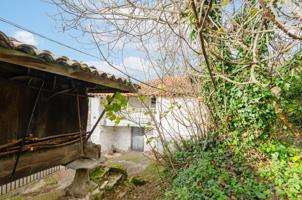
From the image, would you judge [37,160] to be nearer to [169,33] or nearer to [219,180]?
[219,180]

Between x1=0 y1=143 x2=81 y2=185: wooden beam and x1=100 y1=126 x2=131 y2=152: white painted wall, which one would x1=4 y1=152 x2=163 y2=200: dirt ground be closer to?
x1=0 y1=143 x2=81 y2=185: wooden beam

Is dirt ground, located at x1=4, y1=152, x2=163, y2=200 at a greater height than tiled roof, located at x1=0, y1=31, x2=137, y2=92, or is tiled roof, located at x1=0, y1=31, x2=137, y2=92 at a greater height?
tiled roof, located at x1=0, y1=31, x2=137, y2=92

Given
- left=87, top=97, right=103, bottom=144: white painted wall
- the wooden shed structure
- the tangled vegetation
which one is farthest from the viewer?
left=87, top=97, right=103, bottom=144: white painted wall

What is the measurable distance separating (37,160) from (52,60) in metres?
1.72

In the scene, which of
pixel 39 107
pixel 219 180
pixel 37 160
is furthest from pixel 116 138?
pixel 39 107

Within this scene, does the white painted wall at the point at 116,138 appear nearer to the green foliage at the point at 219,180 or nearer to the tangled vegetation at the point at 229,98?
the tangled vegetation at the point at 229,98

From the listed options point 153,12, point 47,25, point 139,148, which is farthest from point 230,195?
point 139,148

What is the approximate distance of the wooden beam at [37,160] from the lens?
2.95m

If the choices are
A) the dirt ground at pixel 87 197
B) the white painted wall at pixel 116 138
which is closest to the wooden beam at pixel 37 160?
the dirt ground at pixel 87 197

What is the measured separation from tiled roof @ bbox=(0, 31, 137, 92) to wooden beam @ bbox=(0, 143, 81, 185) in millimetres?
1302

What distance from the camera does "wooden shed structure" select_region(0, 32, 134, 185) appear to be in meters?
2.47

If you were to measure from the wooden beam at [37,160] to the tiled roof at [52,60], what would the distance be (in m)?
1.30

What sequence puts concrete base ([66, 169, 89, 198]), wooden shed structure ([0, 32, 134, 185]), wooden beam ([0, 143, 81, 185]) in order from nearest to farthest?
wooden shed structure ([0, 32, 134, 185]) → wooden beam ([0, 143, 81, 185]) → concrete base ([66, 169, 89, 198])

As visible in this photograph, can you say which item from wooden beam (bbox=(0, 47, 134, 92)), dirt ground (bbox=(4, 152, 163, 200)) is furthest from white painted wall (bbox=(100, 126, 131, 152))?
wooden beam (bbox=(0, 47, 134, 92))
